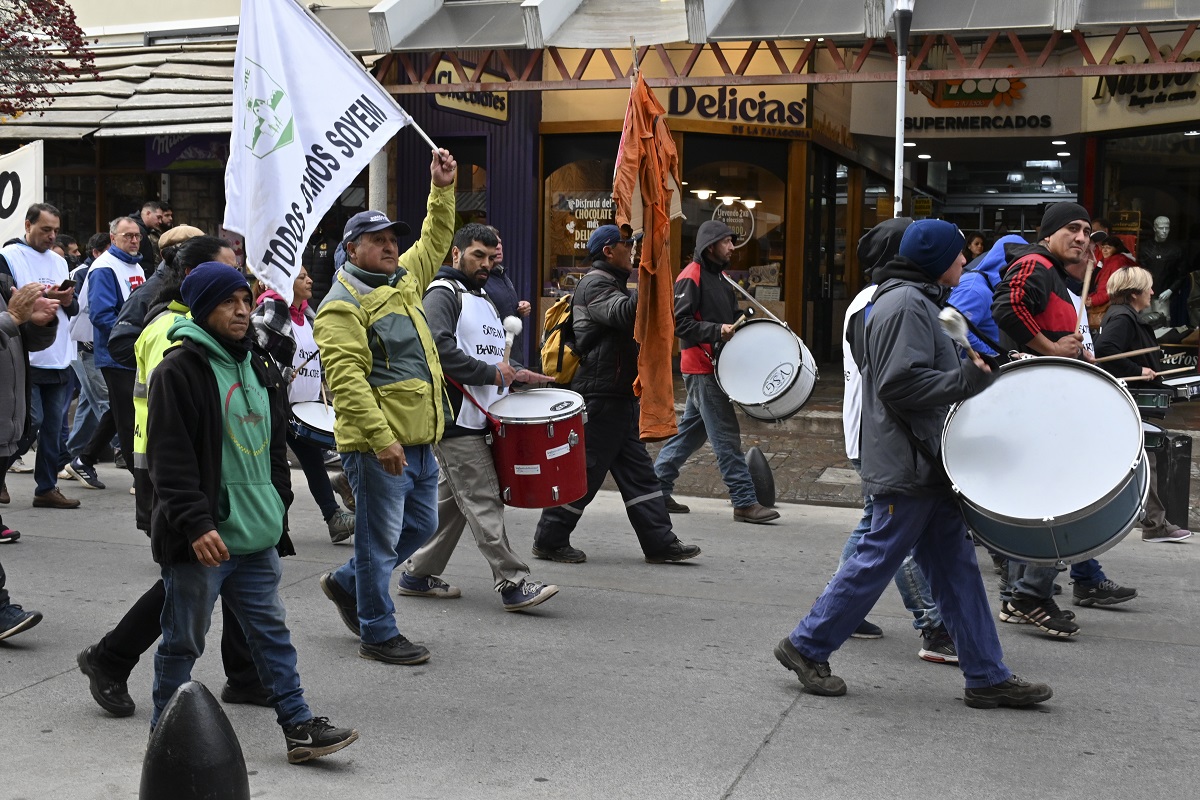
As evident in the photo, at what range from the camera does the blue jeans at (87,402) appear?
989cm

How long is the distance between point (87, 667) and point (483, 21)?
429 inches

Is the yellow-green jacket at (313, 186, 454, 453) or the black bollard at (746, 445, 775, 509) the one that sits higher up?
the yellow-green jacket at (313, 186, 454, 453)

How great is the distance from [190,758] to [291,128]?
12.7ft

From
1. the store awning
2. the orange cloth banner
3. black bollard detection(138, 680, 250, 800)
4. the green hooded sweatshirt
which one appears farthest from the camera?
the store awning

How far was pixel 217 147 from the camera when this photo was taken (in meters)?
17.3

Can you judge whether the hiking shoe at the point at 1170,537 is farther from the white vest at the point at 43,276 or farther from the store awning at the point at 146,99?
the store awning at the point at 146,99

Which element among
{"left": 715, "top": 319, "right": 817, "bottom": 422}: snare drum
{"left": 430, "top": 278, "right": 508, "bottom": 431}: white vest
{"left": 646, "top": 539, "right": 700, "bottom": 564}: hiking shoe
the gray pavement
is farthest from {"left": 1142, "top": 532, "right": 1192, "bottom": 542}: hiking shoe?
{"left": 430, "top": 278, "right": 508, "bottom": 431}: white vest

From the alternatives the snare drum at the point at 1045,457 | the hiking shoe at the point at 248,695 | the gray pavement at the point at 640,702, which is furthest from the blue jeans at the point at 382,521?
the snare drum at the point at 1045,457

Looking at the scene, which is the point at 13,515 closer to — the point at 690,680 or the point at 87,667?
the point at 87,667

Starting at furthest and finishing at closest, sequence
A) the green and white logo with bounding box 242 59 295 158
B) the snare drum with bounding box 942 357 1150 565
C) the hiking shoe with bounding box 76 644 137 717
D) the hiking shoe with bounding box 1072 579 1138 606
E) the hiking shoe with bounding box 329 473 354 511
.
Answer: the hiking shoe with bounding box 329 473 354 511
the hiking shoe with bounding box 1072 579 1138 606
the green and white logo with bounding box 242 59 295 158
the hiking shoe with bounding box 76 644 137 717
the snare drum with bounding box 942 357 1150 565

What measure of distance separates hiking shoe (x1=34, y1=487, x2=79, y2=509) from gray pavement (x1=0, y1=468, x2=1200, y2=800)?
4.57ft

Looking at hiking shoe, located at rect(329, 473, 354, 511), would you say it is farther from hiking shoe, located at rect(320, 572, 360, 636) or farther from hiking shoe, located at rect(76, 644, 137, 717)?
hiking shoe, located at rect(76, 644, 137, 717)

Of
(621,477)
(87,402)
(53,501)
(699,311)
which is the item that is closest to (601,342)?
(621,477)

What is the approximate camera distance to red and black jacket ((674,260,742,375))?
8.59m
